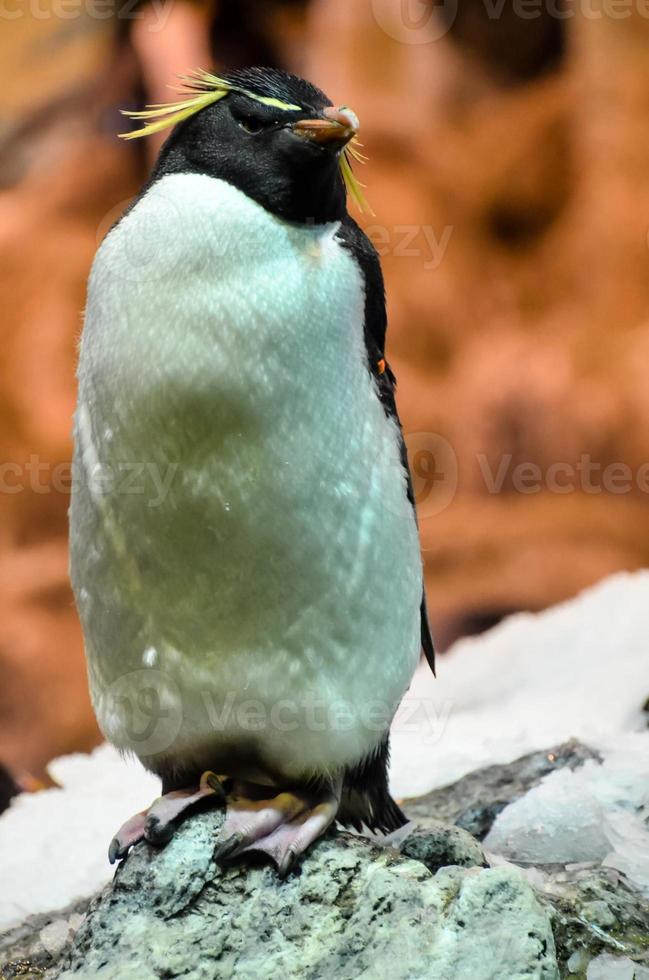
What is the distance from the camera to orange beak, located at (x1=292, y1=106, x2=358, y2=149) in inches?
53.8

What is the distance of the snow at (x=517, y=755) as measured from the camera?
6.81 feet

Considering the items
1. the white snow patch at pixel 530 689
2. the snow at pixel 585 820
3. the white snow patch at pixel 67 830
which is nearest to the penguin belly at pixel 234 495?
the snow at pixel 585 820

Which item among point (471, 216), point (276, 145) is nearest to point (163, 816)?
point (276, 145)

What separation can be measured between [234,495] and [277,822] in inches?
18.2

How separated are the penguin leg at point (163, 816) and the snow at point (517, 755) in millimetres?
249

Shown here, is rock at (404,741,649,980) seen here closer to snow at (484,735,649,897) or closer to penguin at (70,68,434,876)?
snow at (484,735,649,897)

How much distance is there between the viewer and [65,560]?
10.6 ft

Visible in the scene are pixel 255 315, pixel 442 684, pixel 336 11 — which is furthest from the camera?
pixel 336 11

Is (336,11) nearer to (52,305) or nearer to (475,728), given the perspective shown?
(52,305)

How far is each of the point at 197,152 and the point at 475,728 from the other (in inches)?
69.5

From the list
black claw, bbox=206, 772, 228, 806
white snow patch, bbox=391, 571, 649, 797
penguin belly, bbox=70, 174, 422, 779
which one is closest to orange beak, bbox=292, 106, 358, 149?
penguin belly, bbox=70, 174, 422, 779

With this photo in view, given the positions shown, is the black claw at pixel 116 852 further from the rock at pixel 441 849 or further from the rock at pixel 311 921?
the rock at pixel 441 849

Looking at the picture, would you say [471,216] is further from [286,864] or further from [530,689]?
[286,864]

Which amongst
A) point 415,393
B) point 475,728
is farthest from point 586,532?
point 475,728
